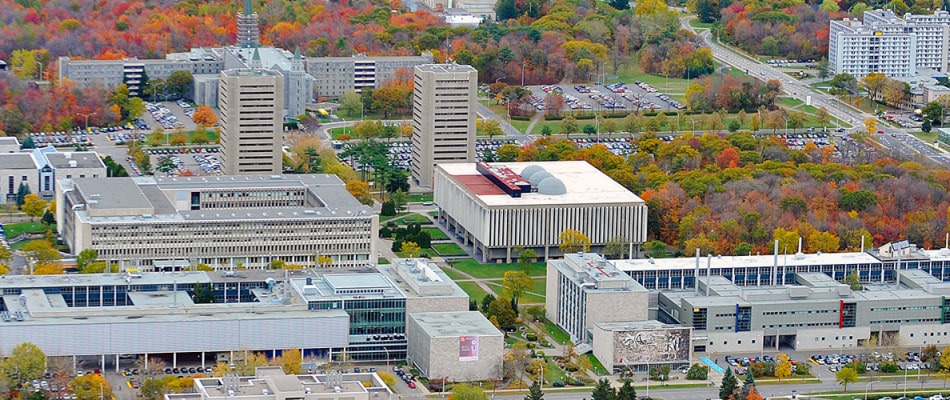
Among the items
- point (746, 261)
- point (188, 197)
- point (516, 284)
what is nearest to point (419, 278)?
point (516, 284)

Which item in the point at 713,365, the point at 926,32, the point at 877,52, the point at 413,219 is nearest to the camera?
the point at 713,365

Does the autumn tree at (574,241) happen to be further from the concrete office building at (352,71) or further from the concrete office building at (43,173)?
the concrete office building at (352,71)

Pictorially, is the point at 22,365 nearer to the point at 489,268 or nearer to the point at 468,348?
the point at 468,348

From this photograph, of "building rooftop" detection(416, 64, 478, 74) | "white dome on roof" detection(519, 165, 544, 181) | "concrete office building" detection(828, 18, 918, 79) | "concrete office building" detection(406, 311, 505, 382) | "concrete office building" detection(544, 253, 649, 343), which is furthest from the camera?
"concrete office building" detection(828, 18, 918, 79)

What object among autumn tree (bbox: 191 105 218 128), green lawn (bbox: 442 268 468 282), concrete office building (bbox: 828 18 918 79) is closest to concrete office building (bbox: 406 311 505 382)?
green lawn (bbox: 442 268 468 282)

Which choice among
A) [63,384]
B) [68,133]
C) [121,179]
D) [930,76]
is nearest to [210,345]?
[63,384]

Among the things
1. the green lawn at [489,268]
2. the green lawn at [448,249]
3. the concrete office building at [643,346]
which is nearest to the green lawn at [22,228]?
the green lawn at [448,249]

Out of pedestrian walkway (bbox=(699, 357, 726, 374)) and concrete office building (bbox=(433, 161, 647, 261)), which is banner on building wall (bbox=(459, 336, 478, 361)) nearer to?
pedestrian walkway (bbox=(699, 357, 726, 374))

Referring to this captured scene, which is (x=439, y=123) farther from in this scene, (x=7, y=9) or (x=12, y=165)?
(x=7, y=9)
